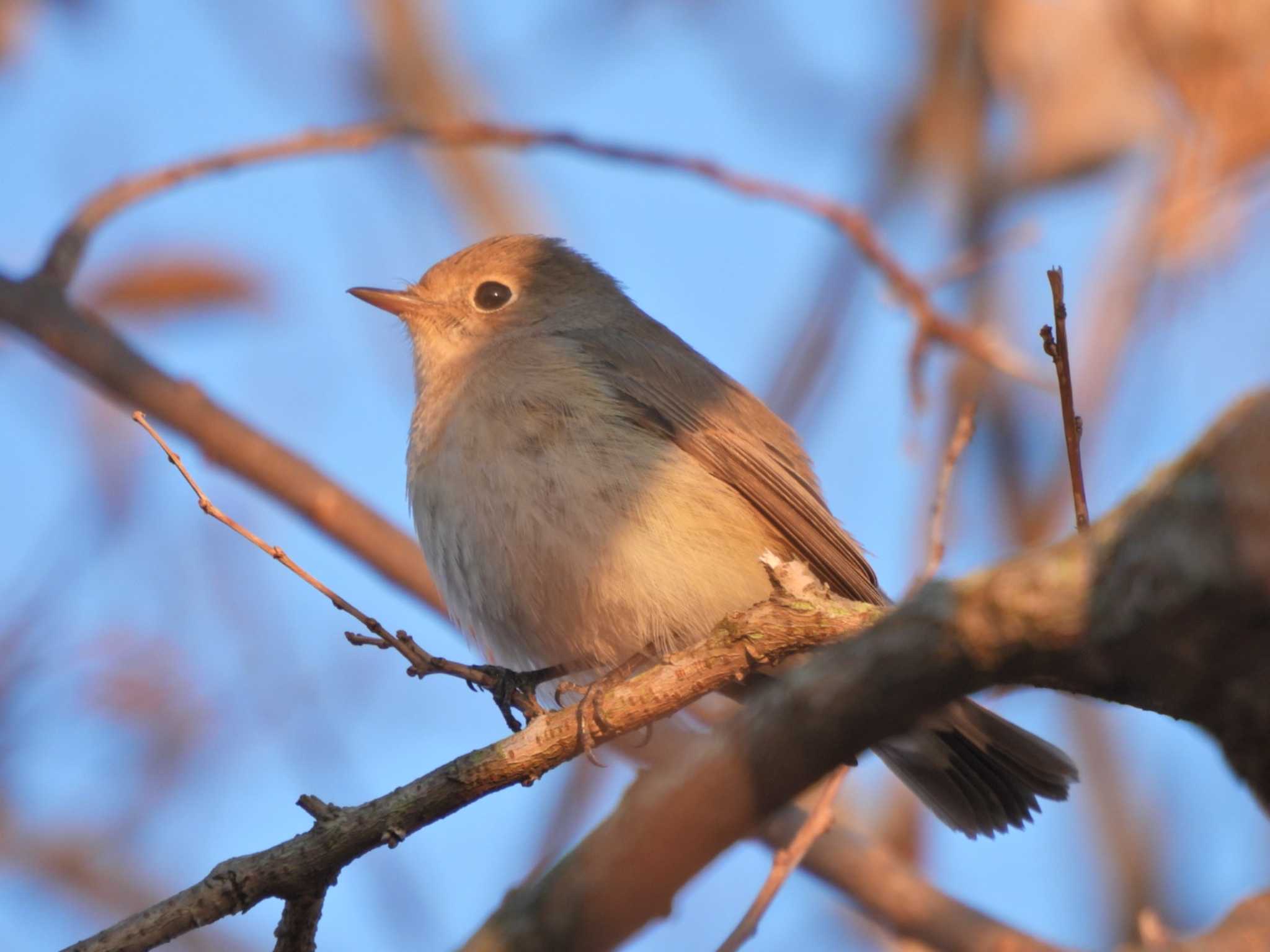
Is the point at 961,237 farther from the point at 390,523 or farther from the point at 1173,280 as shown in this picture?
the point at 390,523

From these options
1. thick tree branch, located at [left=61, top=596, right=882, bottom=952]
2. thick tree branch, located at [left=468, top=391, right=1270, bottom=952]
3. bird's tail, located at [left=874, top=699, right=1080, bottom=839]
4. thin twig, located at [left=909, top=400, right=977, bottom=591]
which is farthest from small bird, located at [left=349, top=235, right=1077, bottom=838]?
thick tree branch, located at [left=468, top=391, right=1270, bottom=952]

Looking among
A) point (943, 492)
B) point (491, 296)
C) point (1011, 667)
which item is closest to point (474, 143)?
point (491, 296)

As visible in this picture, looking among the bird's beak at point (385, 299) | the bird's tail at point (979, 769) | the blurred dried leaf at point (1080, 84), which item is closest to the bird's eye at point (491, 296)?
the bird's beak at point (385, 299)

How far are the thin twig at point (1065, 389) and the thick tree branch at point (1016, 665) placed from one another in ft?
3.46

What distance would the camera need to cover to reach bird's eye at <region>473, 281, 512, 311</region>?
606cm

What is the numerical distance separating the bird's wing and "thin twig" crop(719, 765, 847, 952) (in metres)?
0.94

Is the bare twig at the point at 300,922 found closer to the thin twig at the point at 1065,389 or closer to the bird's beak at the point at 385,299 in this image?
the thin twig at the point at 1065,389

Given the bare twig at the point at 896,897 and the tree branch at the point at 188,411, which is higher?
the tree branch at the point at 188,411

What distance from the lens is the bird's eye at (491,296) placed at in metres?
6.06

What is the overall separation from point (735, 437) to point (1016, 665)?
348 centimetres

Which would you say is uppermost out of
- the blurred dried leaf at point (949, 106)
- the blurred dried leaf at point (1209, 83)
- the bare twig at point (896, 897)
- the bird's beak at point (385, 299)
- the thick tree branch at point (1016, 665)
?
the blurred dried leaf at point (949, 106)

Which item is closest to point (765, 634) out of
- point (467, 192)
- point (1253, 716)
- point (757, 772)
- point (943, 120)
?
point (757, 772)

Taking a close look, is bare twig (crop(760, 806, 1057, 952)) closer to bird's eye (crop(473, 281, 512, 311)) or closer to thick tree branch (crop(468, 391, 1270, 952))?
thick tree branch (crop(468, 391, 1270, 952))

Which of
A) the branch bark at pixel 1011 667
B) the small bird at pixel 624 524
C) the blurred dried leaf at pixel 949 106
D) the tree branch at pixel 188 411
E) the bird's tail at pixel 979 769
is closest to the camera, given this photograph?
the branch bark at pixel 1011 667
